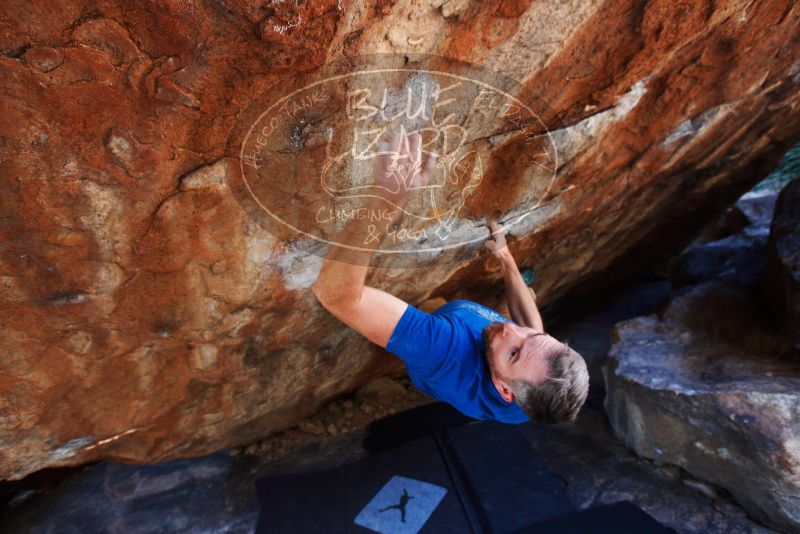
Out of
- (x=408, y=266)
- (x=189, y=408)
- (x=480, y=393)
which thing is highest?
(x=408, y=266)

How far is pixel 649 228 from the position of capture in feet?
10.1

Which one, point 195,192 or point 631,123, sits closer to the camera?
point 195,192

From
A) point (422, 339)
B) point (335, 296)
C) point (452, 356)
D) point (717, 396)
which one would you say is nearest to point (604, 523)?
point (717, 396)

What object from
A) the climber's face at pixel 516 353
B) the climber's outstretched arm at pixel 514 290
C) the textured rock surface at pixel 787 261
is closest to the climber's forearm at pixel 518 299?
the climber's outstretched arm at pixel 514 290

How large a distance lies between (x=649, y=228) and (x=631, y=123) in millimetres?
1695

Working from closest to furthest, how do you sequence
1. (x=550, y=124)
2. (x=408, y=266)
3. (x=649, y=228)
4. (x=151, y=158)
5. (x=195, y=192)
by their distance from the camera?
(x=151, y=158) < (x=195, y=192) < (x=550, y=124) < (x=408, y=266) < (x=649, y=228)

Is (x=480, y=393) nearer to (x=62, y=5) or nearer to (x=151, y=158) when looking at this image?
(x=151, y=158)

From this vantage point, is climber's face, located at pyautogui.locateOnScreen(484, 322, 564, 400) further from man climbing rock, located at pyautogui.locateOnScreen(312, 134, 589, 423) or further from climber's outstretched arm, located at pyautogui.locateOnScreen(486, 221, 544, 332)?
climber's outstretched arm, located at pyautogui.locateOnScreen(486, 221, 544, 332)

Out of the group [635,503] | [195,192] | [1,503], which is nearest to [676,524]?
[635,503]

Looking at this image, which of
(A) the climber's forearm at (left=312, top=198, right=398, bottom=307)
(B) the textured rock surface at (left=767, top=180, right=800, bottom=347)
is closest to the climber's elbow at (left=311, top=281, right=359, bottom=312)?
(A) the climber's forearm at (left=312, top=198, right=398, bottom=307)

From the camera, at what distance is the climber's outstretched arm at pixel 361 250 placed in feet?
3.75

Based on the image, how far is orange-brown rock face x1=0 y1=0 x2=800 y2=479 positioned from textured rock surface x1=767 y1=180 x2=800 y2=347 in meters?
0.47

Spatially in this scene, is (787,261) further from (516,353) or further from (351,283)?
(351,283)

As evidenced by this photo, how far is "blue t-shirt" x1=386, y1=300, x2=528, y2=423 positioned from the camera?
1.38m
